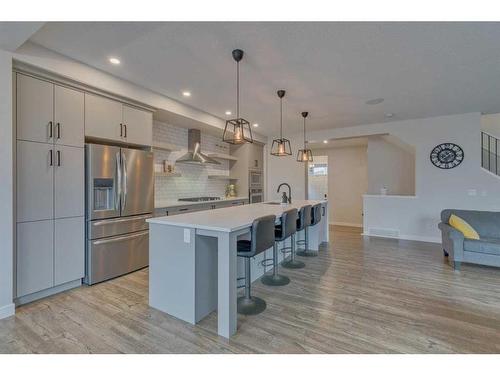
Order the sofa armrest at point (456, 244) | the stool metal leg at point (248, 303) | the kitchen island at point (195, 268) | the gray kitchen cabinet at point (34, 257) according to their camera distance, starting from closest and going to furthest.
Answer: the kitchen island at point (195, 268)
the stool metal leg at point (248, 303)
the gray kitchen cabinet at point (34, 257)
the sofa armrest at point (456, 244)

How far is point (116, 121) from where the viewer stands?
3.37 metres

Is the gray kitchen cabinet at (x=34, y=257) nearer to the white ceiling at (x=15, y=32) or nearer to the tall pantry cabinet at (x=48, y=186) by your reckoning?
the tall pantry cabinet at (x=48, y=186)

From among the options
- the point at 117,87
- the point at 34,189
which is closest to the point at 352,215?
the point at 117,87

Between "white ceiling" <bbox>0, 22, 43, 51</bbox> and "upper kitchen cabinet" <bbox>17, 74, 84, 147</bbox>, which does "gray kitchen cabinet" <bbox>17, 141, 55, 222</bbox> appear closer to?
"upper kitchen cabinet" <bbox>17, 74, 84, 147</bbox>

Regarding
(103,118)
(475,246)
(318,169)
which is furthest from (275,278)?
(318,169)

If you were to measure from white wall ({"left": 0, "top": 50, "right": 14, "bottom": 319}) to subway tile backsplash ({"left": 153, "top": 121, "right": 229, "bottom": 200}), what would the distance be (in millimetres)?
2376

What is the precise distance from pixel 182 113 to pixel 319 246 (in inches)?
139

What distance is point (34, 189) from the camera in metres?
2.62

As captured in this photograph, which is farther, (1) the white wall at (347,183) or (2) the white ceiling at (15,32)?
(1) the white wall at (347,183)

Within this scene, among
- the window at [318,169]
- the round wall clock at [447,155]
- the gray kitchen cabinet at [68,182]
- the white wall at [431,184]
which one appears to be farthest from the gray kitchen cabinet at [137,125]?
the window at [318,169]

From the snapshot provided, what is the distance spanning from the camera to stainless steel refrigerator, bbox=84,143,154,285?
3070mm

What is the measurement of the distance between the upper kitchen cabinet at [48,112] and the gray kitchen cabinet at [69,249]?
3.05ft

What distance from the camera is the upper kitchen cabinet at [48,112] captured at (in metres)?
2.53

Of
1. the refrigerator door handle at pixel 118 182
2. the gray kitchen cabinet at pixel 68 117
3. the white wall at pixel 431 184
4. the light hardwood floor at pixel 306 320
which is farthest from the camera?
the white wall at pixel 431 184
